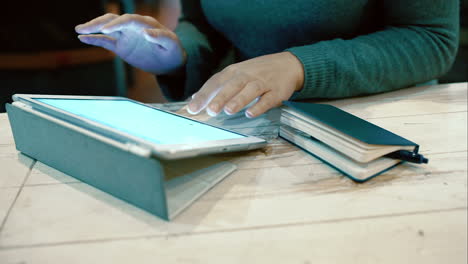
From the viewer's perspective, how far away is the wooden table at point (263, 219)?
38 centimetres

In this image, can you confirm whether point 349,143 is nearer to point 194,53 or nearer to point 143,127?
point 143,127

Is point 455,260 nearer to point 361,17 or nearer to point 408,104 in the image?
point 408,104

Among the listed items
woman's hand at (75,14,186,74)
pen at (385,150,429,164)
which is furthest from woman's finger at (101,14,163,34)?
pen at (385,150,429,164)

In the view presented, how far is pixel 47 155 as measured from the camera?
540mm

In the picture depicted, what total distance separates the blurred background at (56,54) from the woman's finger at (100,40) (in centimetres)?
74

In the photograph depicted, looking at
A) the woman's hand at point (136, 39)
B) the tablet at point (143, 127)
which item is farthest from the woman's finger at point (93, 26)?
the tablet at point (143, 127)

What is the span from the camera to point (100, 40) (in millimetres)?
753

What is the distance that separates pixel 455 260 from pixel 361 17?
2.19 ft

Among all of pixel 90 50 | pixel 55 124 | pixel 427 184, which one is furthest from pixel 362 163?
pixel 90 50

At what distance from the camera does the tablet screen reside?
481 millimetres

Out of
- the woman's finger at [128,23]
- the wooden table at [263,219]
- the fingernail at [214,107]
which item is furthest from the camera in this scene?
the woman's finger at [128,23]

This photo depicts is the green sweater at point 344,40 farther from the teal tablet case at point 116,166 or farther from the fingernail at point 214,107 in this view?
the teal tablet case at point 116,166

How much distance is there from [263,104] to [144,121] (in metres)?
0.22

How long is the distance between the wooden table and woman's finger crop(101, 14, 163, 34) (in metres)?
0.29
